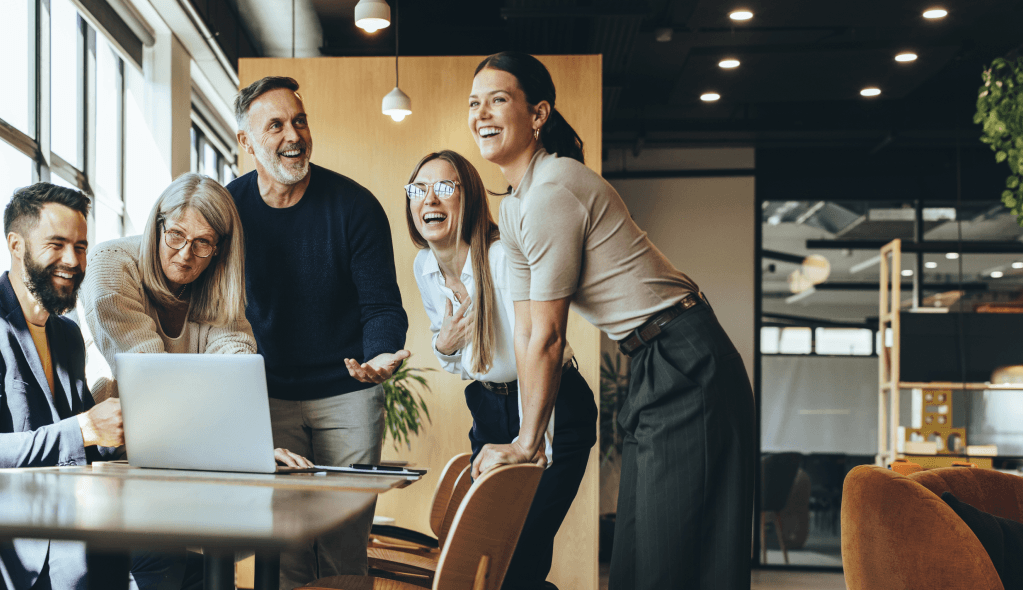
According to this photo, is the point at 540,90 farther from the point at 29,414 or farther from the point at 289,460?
Answer: the point at 29,414

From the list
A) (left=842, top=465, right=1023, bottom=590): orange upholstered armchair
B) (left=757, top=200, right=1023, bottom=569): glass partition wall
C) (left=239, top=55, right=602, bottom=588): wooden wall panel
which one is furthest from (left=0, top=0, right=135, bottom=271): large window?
(left=757, top=200, right=1023, bottom=569): glass partition wall

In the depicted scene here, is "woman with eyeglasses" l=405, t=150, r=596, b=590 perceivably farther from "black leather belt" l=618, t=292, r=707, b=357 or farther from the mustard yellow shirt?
the mustard yellow shirt

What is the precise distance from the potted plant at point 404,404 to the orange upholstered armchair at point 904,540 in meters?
2.76

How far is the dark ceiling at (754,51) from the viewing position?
16.8 feet

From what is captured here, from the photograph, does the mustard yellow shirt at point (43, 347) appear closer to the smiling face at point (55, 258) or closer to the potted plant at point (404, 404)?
the smiling face at point (55, 258)

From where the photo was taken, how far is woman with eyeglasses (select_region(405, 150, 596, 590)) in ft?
7.79

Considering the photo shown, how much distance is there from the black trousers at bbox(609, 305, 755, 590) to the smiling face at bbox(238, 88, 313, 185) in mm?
1541

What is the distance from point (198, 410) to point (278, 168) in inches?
46.0

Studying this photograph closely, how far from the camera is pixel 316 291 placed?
285 centimetres

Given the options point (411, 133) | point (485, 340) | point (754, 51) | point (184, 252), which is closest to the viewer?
point (184, 252)

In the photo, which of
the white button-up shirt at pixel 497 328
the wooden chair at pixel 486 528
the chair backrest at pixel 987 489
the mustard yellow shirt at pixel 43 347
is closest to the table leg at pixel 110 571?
the wooden chair at pixel 486 528

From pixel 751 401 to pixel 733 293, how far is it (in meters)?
5.81

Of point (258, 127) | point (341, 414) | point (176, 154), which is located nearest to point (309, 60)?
point (176, 154)

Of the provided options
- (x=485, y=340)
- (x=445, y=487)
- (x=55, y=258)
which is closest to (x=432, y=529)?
(x=445, y=487)
